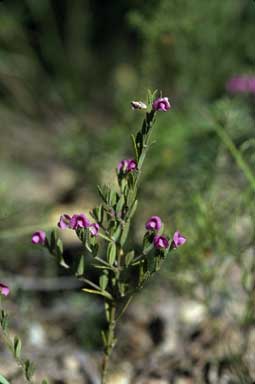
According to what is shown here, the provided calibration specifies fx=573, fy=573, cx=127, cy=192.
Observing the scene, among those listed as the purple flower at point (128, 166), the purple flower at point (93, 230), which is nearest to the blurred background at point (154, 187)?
the purple flower at point (128, 166)

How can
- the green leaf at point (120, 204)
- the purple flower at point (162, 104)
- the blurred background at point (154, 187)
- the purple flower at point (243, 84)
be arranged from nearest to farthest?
the purple flower at point (162, 104)
the green leaf at point (120, 204)
the blurred background at point (154, 187)
the purple flower at point (243, 84)

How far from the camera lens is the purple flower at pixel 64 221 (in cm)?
138

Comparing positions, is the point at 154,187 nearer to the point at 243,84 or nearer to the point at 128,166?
the point at 243,84

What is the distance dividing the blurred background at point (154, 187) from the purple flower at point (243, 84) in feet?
0.09

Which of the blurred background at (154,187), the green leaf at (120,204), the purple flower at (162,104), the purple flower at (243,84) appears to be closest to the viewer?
the purple flower at (162,104)

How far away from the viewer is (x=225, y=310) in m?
2.43

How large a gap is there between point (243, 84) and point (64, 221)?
198 cm

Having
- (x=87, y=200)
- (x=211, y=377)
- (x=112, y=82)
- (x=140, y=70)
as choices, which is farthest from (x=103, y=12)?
(x=211, y=377)

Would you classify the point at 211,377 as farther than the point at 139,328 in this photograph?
No

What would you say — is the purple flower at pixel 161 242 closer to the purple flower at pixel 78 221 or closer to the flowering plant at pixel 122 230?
the flowering plant at pixel 122 230

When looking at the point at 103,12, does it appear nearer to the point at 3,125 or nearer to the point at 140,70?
the point at 3,125

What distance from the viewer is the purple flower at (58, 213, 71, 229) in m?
1.38

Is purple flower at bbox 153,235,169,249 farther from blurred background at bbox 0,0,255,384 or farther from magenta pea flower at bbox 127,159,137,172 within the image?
blurred background at bbox 0,0,255,384

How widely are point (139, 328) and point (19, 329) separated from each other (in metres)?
0.54
